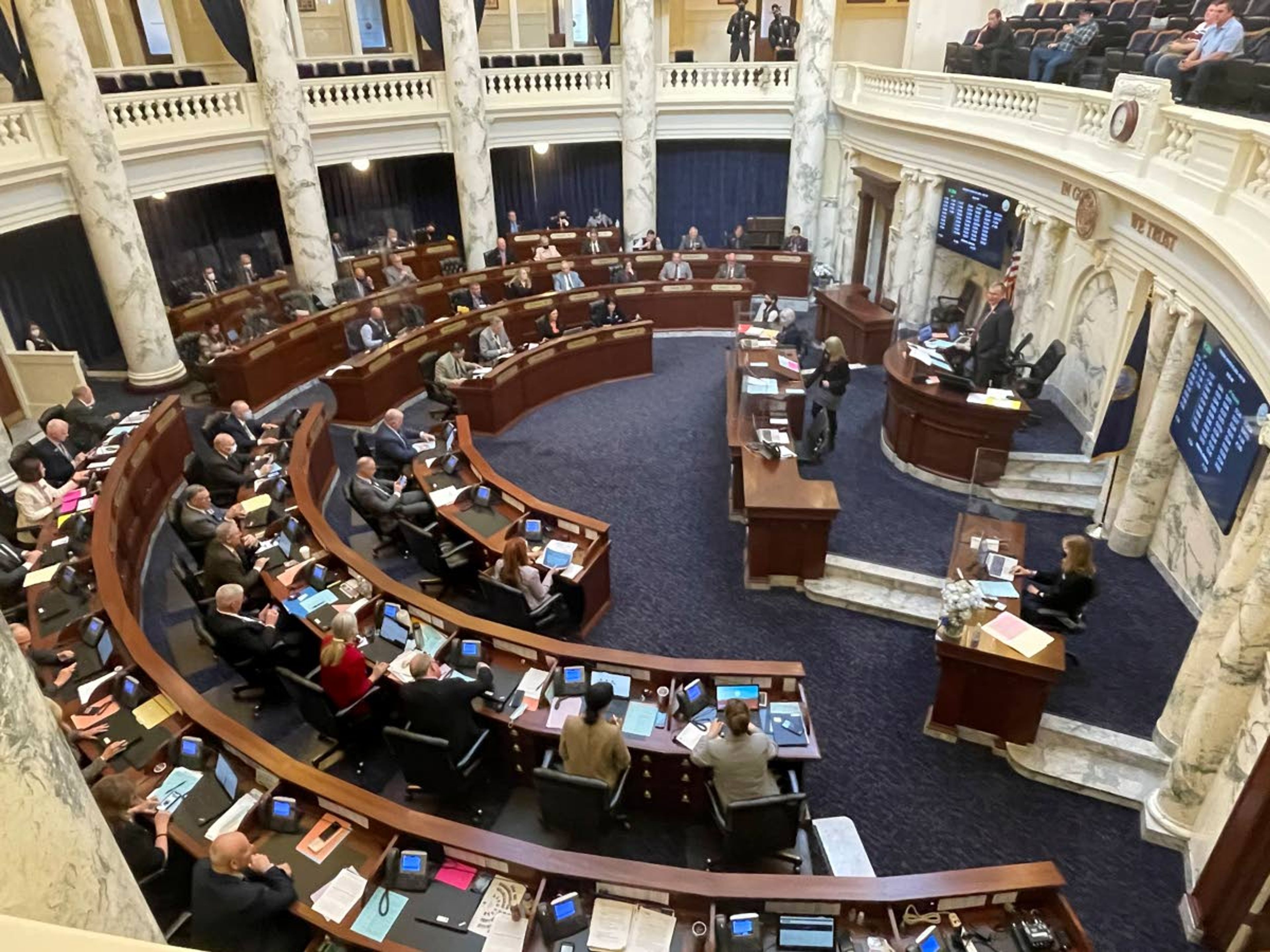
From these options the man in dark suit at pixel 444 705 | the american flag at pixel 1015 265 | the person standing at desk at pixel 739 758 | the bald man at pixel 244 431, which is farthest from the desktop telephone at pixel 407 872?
the american flag at pixel 1015 265

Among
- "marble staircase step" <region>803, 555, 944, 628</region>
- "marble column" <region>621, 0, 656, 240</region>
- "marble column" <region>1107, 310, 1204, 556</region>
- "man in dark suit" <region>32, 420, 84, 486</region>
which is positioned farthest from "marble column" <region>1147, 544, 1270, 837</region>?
"marble column" <region>621, 0, 656, 240</region>

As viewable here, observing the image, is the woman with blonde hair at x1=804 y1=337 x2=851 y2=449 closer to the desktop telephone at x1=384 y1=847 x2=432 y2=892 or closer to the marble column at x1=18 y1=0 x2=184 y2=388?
the desktop telephone at x1=384 y1=847 x2=432 y2=892

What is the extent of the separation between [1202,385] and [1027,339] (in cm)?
274

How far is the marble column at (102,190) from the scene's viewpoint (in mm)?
9781

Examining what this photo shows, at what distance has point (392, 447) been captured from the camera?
9.01 metres

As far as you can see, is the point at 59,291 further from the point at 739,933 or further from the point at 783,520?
the point at 739,933

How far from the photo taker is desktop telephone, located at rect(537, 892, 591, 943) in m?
4.10

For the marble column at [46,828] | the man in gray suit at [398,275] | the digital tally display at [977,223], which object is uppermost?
the marble column at [46,828]

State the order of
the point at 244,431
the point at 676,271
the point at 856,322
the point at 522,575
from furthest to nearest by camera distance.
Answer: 1. the point at 676,271
2. the point at 856,322
3. the point at 244,431
4. the point at 522,575

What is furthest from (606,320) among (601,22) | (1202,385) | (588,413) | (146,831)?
(146,831)

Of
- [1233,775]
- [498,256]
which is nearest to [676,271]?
[498,256]

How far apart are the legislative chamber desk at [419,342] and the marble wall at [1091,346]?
523cm

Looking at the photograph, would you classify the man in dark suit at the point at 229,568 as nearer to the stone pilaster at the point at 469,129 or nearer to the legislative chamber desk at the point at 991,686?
the legislative chamber desk at the point at 991,686

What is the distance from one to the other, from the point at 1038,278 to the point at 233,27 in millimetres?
12802
